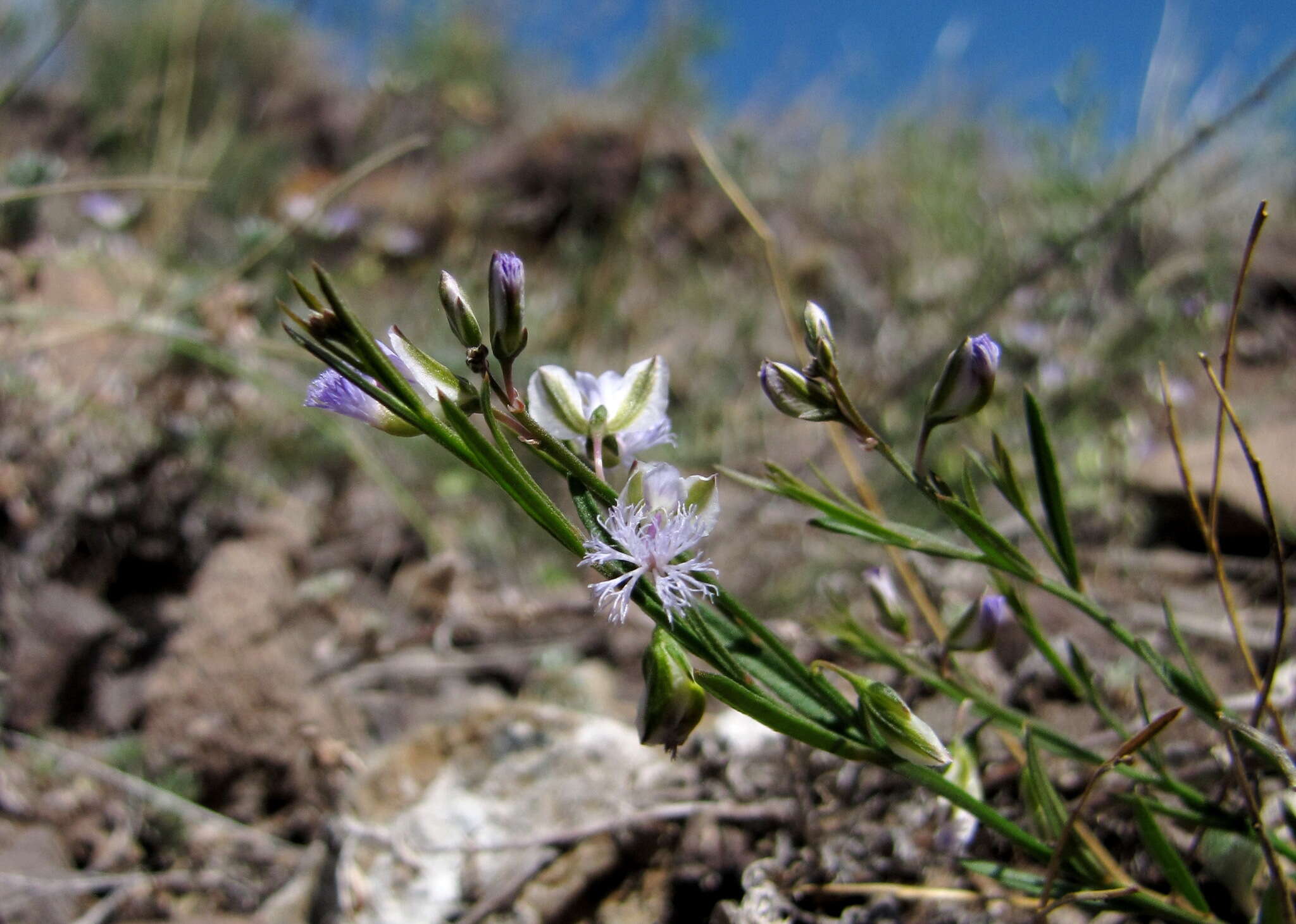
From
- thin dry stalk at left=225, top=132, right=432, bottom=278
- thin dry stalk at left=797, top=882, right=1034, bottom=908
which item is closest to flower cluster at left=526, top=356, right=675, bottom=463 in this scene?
thin dry stalk at left=797, top=882, right=1034, bottom=908

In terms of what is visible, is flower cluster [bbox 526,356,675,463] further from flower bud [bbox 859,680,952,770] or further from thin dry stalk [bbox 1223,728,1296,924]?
thin dry stalk [bbox 1223,728,1296,924]

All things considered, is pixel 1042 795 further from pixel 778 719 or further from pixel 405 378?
pixel 405 378

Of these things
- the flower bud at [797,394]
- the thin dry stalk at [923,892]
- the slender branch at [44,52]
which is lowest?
the thin dry stalk at [923,892]

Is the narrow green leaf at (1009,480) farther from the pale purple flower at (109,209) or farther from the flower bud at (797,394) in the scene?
the pale purple flower at (109,209)

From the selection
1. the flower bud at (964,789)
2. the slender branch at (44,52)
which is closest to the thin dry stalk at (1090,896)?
the flower bud at (964,789)

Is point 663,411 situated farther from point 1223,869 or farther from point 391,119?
point 391,119

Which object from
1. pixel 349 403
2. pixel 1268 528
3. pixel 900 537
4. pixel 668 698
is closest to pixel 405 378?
pixel 349 403
